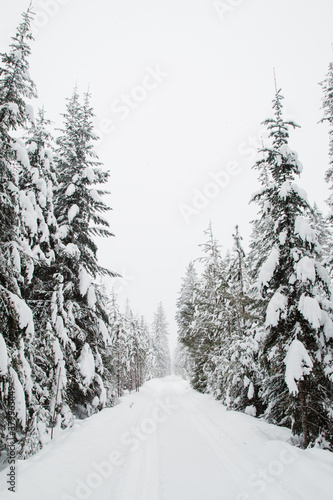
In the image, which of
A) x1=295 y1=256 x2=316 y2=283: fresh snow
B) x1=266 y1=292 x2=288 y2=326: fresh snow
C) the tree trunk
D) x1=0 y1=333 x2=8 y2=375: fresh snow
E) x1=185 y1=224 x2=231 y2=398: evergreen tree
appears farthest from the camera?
x1=185 y1=224 x2=231 y2=398: evergreen tree

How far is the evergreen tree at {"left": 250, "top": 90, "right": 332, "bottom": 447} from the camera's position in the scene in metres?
7.67

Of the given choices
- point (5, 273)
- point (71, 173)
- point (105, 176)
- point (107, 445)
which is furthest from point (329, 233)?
point (5, 273)

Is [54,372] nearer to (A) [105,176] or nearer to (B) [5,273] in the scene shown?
(B) [5,273]

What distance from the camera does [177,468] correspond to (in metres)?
7.47

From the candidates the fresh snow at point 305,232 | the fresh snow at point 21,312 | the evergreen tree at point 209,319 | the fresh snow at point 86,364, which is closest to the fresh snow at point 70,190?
the fresh snow at point 21,312

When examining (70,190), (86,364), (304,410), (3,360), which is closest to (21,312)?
(3,360)

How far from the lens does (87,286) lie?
12016 mm

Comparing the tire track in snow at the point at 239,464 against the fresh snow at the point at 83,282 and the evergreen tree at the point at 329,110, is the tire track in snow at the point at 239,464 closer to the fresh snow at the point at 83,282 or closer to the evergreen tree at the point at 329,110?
the fresh snow at the point at 83,282

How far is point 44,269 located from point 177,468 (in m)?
8.58

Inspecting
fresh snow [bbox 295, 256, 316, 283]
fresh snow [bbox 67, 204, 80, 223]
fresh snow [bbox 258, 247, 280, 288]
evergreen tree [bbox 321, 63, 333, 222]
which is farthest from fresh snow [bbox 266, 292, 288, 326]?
fresh snow [bbox 67, 204, 80, 223]

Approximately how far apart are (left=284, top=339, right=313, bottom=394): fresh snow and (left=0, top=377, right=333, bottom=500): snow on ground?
1549mm

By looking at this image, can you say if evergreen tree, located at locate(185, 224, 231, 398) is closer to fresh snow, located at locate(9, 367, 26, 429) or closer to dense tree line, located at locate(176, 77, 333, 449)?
dense tree line, located at locate(176, 77, 333, 449)

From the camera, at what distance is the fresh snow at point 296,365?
289 inches

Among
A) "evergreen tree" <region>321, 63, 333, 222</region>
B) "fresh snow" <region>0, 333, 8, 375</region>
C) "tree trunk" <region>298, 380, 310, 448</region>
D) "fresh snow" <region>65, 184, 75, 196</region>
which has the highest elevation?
"evergreen tree" <region>321, 63, 333, 222</region>
